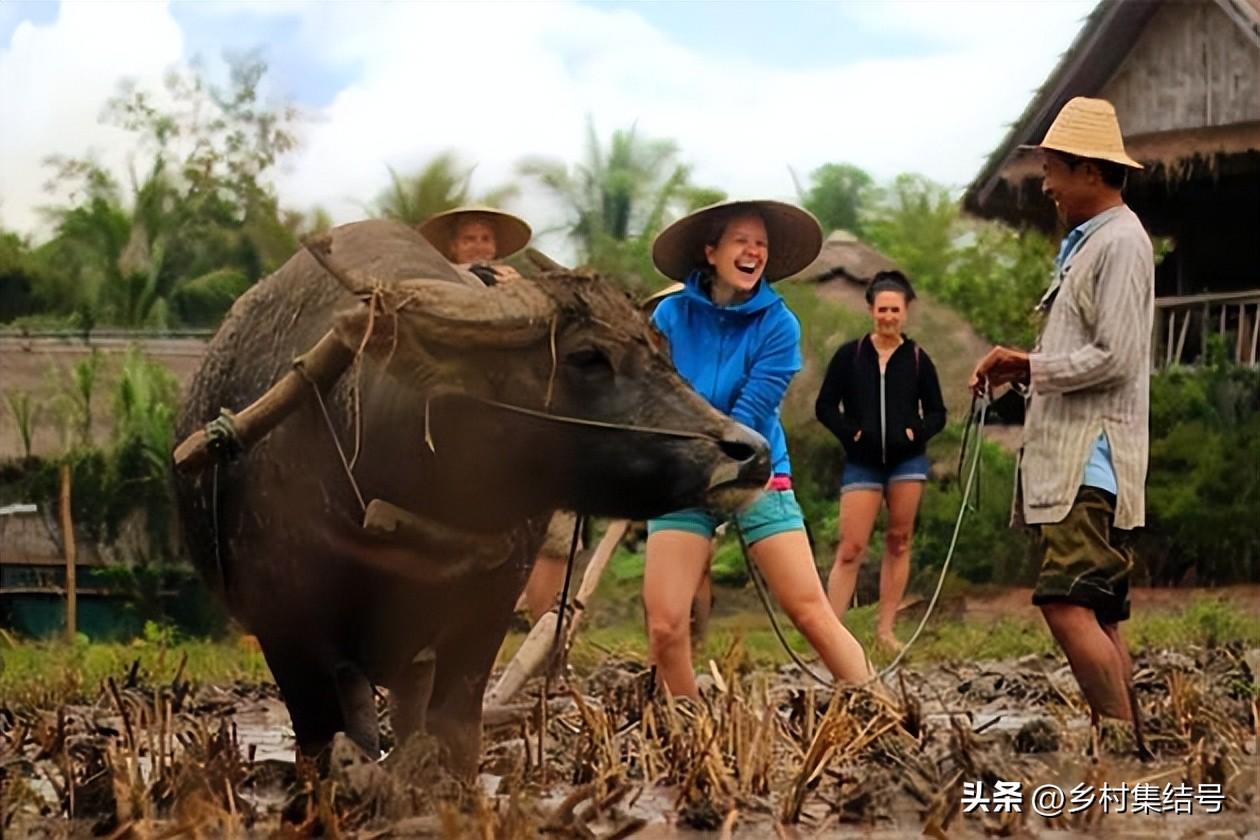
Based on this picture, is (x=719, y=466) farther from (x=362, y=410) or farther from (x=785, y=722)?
(x=785, y=722)

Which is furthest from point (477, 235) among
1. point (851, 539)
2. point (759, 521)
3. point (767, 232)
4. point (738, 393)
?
point (851, 539)

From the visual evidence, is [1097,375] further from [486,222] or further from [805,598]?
[486,222]

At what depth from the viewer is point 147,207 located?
10773 mm

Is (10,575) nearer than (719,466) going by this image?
No

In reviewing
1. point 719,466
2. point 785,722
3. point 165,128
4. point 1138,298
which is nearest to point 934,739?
point 785,722

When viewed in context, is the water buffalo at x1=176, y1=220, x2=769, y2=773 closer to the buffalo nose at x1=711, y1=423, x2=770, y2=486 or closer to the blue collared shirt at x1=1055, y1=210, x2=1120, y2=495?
the buffalo nose at x1=711, y1=423, x2=770, y2=486

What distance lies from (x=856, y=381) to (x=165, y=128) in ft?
9.58

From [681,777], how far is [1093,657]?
1143 mm

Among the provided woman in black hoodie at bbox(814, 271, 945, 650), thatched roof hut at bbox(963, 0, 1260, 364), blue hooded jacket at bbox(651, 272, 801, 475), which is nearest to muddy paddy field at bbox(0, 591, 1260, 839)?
blue hooded jacket at bbox(651, 272, 801, 475)

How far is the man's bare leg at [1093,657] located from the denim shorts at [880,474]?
2878mm

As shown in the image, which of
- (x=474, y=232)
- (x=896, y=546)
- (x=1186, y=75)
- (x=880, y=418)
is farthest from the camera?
(x=1186, y=75)

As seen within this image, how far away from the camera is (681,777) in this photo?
4.50m

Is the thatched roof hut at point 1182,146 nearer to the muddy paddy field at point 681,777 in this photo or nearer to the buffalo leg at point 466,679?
the muddy paddy field at point 681,777

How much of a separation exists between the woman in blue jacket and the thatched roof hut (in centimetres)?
737
